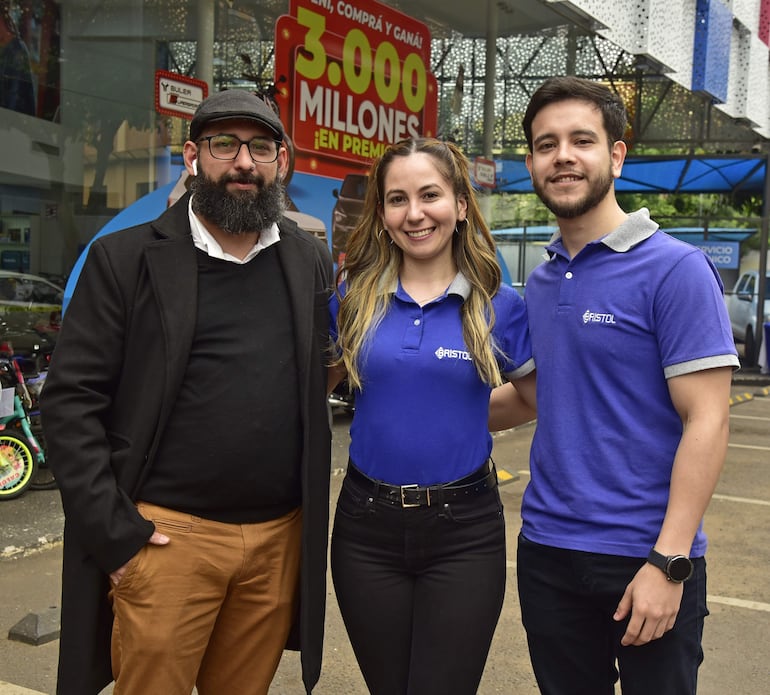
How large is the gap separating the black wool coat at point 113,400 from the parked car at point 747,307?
1670 centimetres

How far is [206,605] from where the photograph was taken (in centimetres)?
239

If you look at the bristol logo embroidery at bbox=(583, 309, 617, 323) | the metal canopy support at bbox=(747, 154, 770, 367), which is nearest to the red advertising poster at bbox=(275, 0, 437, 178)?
the bristol logo embroidery at bbox=(583, 309, 617, 323)

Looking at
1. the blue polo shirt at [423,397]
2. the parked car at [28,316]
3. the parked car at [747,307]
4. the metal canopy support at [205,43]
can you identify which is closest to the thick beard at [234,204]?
the blue polo shirt at [423,397]

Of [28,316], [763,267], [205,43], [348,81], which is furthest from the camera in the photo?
[763,267]

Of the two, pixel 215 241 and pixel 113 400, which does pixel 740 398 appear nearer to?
pixel 215 241

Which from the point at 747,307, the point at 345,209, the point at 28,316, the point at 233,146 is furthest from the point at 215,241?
the point at 747,307

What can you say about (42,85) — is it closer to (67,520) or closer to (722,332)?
(67,520)

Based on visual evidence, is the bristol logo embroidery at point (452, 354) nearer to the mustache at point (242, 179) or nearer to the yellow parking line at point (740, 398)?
the mustache at point (242, 179)

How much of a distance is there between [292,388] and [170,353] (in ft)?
1.13

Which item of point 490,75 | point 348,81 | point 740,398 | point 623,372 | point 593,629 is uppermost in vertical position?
point 490,75

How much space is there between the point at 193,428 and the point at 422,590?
75 cm

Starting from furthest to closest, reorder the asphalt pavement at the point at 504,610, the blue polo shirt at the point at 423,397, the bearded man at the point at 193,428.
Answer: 1. the asphalt pavement at the point at 504,610
2. the blue polo shirt at the point at 423,397
3. the bearded man at the point at 193,428

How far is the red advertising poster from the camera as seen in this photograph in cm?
818

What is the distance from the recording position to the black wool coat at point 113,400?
7.36 ft
